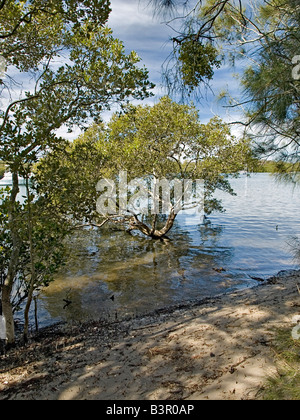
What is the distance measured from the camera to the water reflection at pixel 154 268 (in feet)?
26.1

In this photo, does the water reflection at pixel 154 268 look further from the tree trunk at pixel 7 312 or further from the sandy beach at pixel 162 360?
the sandy beach at pixel 162 360

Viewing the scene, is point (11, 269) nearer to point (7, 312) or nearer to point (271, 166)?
point (7, 312)

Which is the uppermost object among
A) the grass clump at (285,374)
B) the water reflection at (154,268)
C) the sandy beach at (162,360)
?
the grass clump at (285,374)

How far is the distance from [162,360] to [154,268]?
771cm

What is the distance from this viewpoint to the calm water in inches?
312

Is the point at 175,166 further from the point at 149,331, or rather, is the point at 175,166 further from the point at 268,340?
the point at 268,340

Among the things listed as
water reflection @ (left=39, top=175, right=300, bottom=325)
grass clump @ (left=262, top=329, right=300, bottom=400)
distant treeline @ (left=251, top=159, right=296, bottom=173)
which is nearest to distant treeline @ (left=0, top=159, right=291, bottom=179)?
distant treeline @ (left=251, top=159, right=296, bottom=173)

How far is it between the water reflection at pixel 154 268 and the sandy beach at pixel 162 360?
2435mm

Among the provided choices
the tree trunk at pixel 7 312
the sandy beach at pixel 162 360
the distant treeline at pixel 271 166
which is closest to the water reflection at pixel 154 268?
the distant treeline at pixel 271 166

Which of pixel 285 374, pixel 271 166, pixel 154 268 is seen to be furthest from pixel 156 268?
pixel 285 374

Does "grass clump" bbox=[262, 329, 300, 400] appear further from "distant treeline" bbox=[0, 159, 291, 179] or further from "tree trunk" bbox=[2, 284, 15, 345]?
"tree trunk" bbox=[2, 284, 15, 345]

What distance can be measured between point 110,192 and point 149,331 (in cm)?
955

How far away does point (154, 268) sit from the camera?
11.3 metres
